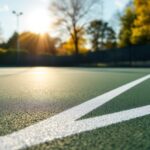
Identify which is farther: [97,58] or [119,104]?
[97,58]

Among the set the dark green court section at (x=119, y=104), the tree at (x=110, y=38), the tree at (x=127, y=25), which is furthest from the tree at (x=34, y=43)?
the dark green court section at (x=119, y=104)

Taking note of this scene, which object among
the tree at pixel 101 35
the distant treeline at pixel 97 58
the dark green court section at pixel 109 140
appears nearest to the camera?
the dark green court section at pixel 109 140

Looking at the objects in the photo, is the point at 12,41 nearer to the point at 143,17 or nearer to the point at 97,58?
the point at 97,58

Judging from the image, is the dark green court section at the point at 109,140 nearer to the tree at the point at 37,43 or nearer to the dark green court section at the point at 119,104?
the dark green court section at the point at 119,104

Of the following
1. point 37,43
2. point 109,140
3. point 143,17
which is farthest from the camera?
point 37,43

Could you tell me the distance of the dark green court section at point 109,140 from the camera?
8.85 ft

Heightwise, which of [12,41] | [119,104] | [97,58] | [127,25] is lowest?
[119,104]

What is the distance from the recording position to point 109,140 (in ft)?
9.66

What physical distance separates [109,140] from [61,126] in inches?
25.9

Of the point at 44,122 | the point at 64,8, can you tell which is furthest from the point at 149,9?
the point at 44,122

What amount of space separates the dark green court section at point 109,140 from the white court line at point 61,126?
0.11 metres

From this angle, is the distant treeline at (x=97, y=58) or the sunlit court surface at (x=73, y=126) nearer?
the sunlit court surface at (x=73, y=126)

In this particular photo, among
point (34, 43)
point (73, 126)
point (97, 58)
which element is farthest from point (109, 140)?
point (34, 43)

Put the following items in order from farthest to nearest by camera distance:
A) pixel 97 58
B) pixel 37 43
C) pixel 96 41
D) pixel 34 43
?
pixel 37 43, pixel 34 43, pixel 96 41, pixel 97 58
